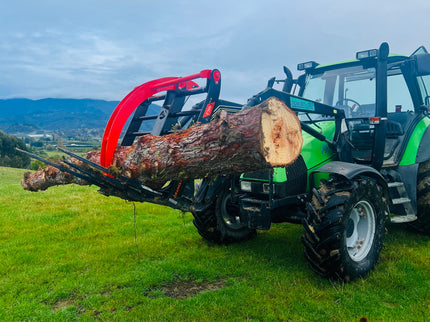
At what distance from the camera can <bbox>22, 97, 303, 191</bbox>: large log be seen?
284 cm

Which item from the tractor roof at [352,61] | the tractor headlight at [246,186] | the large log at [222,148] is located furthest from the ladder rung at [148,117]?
the tractor roof at [352,61]

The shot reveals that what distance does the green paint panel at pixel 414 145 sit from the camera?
5270mm

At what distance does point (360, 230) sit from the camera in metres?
4.51

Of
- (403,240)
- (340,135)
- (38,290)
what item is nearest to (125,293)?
(38,290)

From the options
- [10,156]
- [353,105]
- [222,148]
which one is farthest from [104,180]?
[10,156]

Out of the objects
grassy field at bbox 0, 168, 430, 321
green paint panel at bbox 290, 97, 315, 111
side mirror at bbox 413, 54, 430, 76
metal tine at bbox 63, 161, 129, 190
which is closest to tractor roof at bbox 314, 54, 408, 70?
side mirror at bbox 413, 54, 430, 76

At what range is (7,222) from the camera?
694 centimetres

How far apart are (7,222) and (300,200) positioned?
18.7 feet

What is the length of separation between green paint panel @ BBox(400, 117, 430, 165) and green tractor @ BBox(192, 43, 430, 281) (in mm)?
16

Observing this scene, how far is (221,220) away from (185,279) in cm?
120

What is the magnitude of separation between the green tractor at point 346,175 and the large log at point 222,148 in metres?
1.01

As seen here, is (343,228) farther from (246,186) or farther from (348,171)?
(246,186)

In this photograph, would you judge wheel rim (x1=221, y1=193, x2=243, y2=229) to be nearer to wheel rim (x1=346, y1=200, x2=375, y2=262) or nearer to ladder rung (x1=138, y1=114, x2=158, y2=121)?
wheel rim (x1=346, y1=200, x2=375, y2=262)

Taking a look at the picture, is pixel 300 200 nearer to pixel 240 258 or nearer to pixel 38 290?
pixel 240 258
